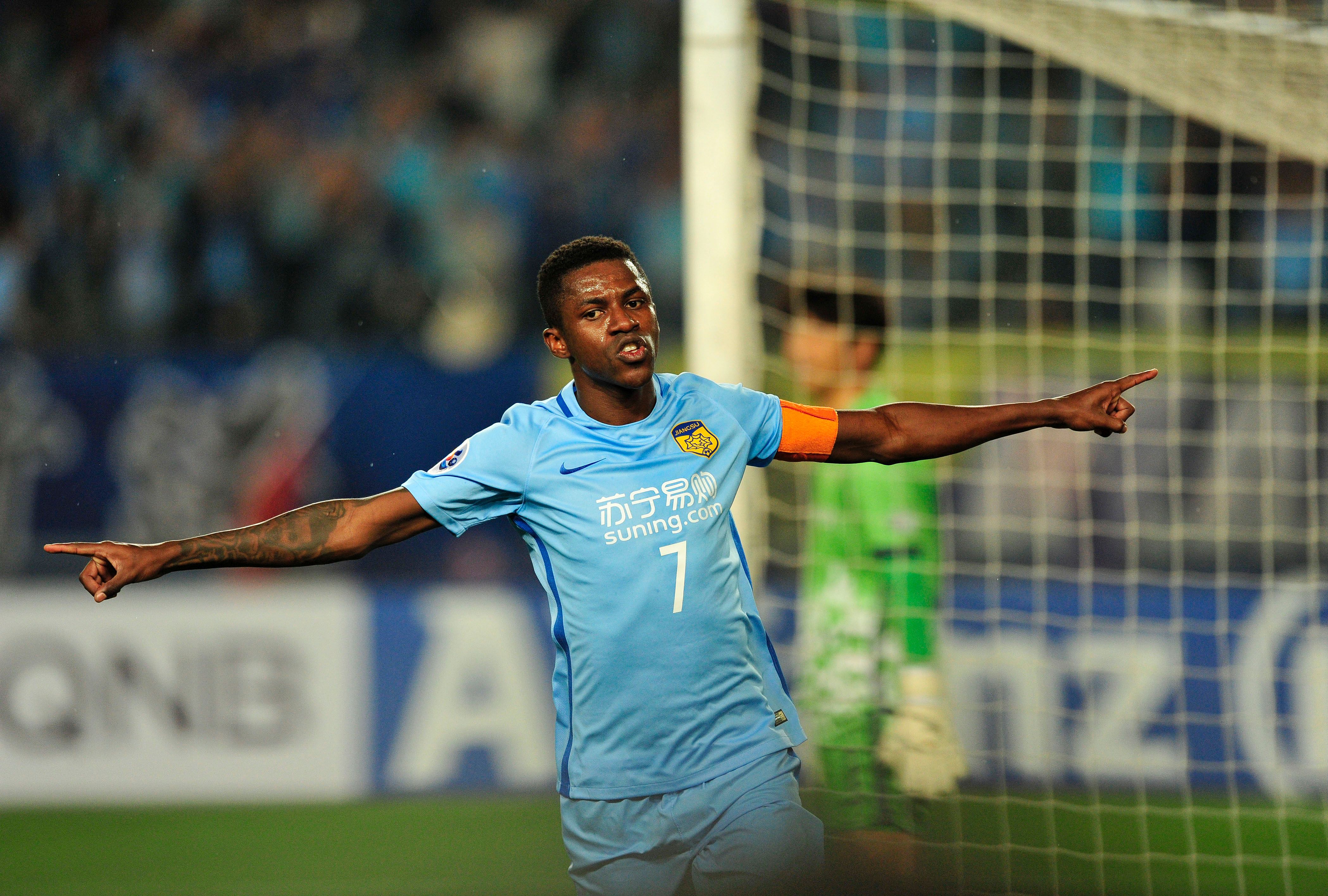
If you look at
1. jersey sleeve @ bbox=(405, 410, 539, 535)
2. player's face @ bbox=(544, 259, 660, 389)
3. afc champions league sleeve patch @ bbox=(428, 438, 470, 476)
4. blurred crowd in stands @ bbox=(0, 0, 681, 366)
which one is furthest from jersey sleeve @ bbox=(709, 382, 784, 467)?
blurred crowd in stands @ bbox=(0, 0, 681, 366)

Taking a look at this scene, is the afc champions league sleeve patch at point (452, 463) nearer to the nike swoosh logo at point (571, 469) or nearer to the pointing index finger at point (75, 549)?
the nike swoosh logo at point (571, 469)

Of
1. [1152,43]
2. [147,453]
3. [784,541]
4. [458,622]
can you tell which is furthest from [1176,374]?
[147,453]

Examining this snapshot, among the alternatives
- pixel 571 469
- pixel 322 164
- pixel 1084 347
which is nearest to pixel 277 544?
pixel 571 469

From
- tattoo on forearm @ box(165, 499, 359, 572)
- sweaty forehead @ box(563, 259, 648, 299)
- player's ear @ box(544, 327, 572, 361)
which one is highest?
sweaty forehead @ box(563, 259, 648, 299)

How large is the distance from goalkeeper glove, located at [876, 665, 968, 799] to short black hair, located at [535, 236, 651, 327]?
1755 mm

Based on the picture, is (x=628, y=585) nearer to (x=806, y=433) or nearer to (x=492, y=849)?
(x=806, y=433)

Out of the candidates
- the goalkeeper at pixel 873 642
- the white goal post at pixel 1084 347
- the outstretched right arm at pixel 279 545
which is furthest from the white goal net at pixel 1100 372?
the outstretched right arm at pixel 279 545

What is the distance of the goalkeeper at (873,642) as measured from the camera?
3.98m

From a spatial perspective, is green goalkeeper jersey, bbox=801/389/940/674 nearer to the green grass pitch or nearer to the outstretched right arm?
the green grass pitch

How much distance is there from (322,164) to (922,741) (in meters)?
7.01

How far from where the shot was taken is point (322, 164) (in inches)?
377

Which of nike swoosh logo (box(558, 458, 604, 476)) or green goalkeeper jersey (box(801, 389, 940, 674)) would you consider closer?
nike swoosh logo (box(558, 458, 604, 476))

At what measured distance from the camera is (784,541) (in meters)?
7.16

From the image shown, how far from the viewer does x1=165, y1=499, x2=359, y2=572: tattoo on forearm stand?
2607mm
